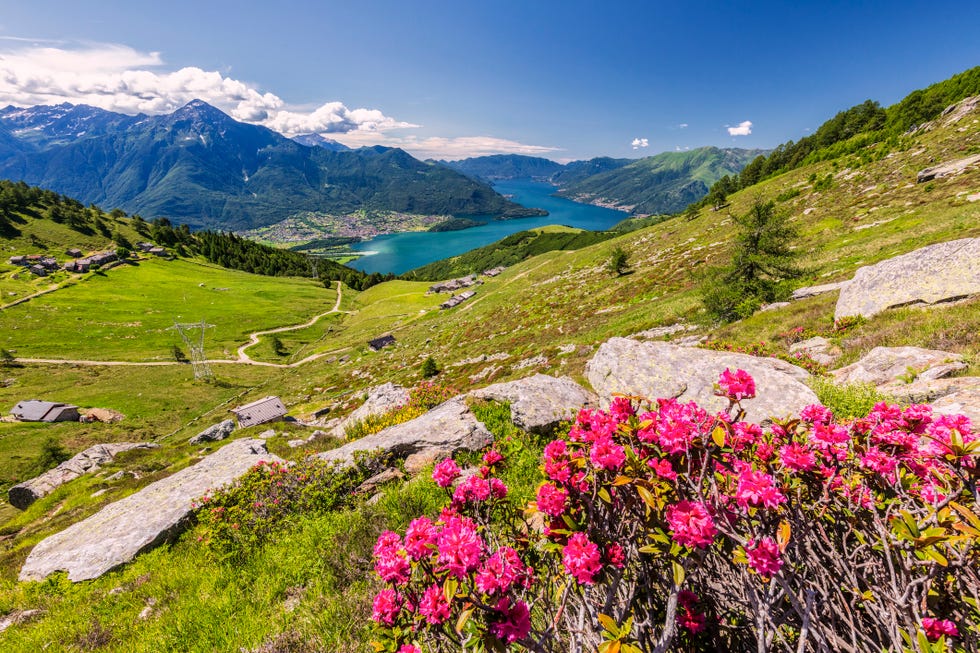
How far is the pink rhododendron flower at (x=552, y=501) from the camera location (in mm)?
2939

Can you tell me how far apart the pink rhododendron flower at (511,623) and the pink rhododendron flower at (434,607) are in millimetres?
360

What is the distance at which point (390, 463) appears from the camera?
386 inches

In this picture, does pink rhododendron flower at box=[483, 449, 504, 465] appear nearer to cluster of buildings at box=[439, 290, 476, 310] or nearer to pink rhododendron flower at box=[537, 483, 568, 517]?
pink rhododendron flower at box=[537, 483, 568, 517]

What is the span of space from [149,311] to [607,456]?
13350 centimetres

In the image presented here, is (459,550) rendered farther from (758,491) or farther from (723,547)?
(723,547)

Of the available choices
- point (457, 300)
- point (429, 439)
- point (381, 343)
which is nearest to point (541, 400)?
point (429, 439)

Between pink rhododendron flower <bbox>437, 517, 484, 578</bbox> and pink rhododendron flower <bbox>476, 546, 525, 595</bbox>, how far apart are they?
0.30ft

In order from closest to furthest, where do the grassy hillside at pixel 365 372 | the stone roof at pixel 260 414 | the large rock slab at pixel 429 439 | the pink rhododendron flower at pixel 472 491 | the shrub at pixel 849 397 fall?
the pink rhododendron flower at pixel 472 491 < the grassy hillside at pixel 365 372 < the shrub at pixel 849 397 < the large rock slab at pixel 429 439 < the stone roof at pixel 260 414

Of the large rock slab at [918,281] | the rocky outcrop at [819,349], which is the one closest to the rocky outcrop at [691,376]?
the rocky outcrop at [819,349]

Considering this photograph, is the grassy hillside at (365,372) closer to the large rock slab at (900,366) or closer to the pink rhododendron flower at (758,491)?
the large rock slab at (900,366)

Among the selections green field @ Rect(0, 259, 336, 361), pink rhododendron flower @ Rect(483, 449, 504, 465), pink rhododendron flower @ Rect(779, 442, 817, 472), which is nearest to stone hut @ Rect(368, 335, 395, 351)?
green field @ Rect(0, 259, 336, 361)

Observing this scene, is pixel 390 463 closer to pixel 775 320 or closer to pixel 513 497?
pixel 513 497

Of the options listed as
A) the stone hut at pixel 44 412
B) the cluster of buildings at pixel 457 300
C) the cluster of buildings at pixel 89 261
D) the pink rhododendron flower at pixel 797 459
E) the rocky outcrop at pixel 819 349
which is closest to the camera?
the pink rhododendron flower at pixel 797 459

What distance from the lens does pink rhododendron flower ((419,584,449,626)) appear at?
8.50 feet
